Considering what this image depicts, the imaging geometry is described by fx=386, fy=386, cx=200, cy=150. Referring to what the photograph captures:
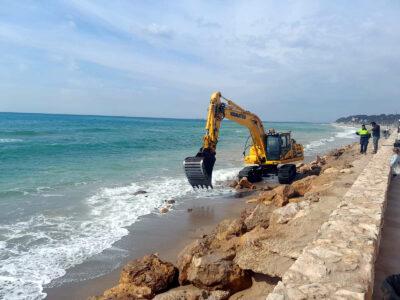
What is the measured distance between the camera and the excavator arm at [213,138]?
40.8ft

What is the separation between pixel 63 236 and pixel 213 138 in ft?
19.4

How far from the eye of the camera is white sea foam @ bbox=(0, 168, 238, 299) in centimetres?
702

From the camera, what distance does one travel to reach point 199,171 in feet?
40.4

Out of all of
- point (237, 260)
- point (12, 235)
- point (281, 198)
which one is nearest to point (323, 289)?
Answer: point (237, 260)

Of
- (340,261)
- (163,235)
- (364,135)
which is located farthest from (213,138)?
(364,135)

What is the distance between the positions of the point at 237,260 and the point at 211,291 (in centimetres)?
57

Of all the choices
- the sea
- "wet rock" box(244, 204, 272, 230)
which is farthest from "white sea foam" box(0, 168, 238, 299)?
"wet rock" box(244, 204, 272, 230)

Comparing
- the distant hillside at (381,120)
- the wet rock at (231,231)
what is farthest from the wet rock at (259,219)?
the distant hillside at (381,120)

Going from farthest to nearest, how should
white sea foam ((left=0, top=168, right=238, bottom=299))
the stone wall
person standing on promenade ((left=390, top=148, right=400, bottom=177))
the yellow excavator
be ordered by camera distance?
the yellow excavator, person standing on promenade ((left=390, top=148, right=400, bottom=177)), white sea foam ((left=0, top=168, right=238, bottom=299)), the stone wall

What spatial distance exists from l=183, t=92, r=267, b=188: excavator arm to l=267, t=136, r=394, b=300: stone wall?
6.56m

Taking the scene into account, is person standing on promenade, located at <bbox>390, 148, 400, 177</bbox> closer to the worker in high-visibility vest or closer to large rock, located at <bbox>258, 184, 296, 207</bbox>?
large rock, located at <bbox>258, 184, 296, 207</bbox>

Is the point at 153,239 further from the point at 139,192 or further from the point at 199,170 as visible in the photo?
the point at 139,192

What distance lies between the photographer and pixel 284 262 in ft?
17.1

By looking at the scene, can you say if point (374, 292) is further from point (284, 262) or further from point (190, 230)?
point (190, 230)
